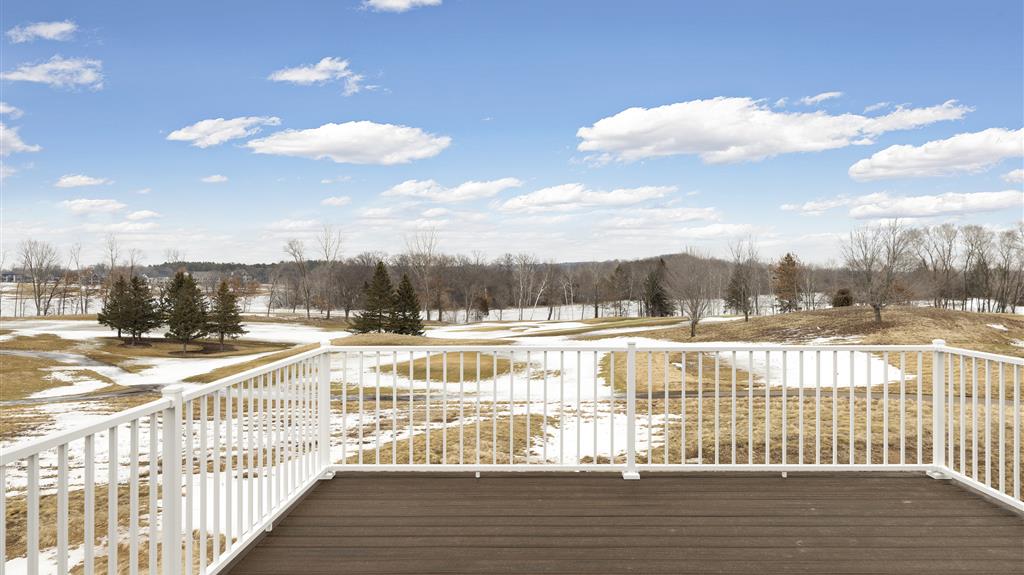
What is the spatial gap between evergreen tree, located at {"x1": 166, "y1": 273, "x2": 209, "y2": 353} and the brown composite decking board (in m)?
32.6

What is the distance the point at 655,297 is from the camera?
48.0 metres

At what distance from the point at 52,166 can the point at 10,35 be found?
1466cm

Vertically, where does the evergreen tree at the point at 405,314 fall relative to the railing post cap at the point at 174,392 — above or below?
below

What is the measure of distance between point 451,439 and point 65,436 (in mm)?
8604

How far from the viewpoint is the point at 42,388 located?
21.7m

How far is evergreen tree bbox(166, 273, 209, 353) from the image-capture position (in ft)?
108

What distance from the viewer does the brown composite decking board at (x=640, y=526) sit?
9.05ft

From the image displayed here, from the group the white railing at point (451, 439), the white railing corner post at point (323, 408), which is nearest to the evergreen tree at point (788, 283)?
the white railing at point (451, 439)

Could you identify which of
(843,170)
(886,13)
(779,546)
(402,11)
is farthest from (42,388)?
(843,170)

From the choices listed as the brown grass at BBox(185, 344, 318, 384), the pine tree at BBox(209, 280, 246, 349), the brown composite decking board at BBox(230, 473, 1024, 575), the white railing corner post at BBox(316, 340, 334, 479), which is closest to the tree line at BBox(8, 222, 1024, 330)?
the pine tree at BBox(209, 280, 246, 349)

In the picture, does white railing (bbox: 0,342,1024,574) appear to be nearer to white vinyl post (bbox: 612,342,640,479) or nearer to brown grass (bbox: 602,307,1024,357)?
white vinyl post (bbox: 612,342,640,479)

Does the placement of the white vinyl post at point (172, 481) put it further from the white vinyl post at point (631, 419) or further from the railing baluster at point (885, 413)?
the railing baluster at point (885, 413)

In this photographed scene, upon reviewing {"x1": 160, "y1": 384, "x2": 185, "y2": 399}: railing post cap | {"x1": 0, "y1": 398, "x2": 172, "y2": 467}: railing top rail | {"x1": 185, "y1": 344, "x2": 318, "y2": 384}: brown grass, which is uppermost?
{"x1": 160, "y1": 384, "x2": 185, "y2": 399}: railing post cap

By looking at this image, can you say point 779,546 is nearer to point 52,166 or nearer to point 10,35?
point 10,35
